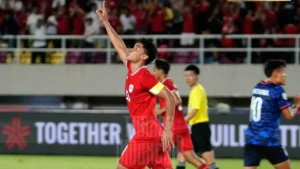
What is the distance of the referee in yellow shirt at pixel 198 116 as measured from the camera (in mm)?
15742

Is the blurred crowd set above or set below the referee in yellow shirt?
above

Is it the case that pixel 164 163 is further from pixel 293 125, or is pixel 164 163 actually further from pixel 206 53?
pixel 206 53

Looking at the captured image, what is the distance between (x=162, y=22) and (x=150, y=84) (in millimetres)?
15139

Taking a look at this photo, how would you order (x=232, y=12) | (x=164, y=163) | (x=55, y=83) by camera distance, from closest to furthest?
(x=164, y=163), (x=232, y=12), (x=55, y=83)

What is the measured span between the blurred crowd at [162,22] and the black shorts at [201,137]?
9.51 metres

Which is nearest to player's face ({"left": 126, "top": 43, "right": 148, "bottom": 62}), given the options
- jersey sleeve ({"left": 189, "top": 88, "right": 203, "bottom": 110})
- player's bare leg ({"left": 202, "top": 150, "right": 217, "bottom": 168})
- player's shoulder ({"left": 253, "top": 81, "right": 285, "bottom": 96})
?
player's shoulder ({"left": 253, "top": 81, "right": 285, "bottom": 96})

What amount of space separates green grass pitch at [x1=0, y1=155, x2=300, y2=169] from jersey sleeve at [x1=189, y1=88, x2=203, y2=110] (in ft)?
10.8

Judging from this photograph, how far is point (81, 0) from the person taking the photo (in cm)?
2736

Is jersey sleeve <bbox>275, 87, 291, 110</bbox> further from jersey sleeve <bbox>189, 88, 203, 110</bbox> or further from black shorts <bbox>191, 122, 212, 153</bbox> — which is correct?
black shorts <bbox>191, 122, 212, 153</bbox>

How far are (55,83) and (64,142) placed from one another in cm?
525

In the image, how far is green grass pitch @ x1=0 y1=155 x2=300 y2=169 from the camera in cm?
1897

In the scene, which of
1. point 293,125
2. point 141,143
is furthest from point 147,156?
point 293,125

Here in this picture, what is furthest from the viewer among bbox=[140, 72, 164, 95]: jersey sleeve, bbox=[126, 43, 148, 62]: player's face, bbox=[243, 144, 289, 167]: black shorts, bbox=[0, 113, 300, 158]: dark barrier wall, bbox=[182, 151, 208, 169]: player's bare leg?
bbox=[0, 113, 300, 158]: dark barrier wall

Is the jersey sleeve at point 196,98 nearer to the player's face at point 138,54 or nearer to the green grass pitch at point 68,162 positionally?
the green grass pitch at point 68,162
